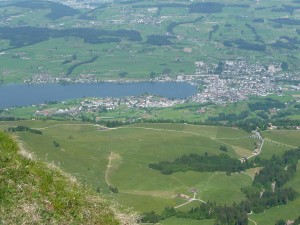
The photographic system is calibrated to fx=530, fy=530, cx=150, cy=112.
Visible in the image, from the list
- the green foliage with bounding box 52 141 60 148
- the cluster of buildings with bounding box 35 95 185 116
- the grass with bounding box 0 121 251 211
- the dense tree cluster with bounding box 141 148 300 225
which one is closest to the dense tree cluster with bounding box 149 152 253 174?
the dense tree cluster with bounding box 141 148 300 225

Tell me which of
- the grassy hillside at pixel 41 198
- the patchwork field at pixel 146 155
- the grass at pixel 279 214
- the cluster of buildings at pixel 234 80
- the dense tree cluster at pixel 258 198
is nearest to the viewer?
the grassy hillside at pixel 41 198

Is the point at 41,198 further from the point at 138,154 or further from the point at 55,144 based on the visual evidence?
the point at 138,154

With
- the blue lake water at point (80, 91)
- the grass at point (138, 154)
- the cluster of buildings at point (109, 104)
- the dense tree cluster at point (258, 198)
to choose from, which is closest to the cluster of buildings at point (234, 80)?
the blue lake water at point (80, 91)

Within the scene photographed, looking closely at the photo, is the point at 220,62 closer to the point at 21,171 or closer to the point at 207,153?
the point at 207,153

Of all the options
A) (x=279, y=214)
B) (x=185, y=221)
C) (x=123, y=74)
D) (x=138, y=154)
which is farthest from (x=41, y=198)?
(x=123, y=74)

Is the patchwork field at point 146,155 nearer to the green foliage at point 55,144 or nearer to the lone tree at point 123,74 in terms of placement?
the green foliage at point 55,144

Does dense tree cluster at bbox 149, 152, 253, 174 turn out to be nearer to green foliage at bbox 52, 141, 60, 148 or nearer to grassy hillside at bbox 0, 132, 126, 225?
green foliage at bbox 52, 141, 60, 148
